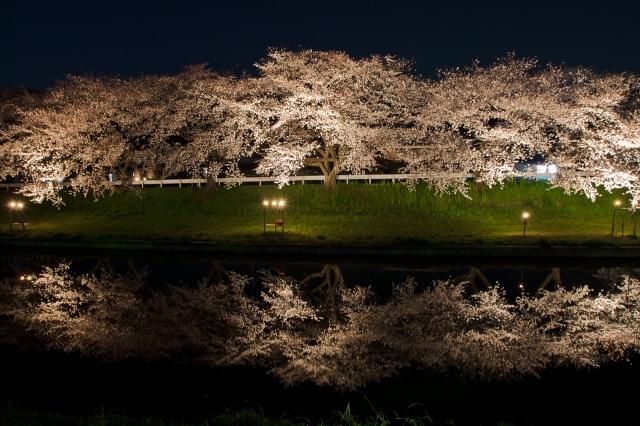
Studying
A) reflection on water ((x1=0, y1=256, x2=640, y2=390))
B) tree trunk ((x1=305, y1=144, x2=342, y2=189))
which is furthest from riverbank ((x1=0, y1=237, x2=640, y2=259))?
tree trunk ((x1=305, y1=144, x2=342, y2=189))

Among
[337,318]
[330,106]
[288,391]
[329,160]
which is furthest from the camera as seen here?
[329,160]

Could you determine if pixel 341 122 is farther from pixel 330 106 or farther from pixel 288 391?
pixel 288 391

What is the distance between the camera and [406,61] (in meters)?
19.8

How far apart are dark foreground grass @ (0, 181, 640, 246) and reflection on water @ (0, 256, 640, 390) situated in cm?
265

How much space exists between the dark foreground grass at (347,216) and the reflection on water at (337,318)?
265 centimetres

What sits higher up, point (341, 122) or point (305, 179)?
point (341, 122)

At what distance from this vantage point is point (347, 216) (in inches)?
698

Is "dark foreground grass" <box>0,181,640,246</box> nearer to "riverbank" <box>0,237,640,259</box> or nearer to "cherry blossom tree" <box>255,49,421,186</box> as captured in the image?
"riverbank" <box>0,237,640,259</box>

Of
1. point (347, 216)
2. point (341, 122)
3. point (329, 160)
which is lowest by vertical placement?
point (347, 216)

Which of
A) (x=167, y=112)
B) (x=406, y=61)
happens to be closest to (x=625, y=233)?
(x=406, y=61)

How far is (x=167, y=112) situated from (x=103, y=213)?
16.6ft

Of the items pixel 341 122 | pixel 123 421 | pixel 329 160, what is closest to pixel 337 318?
pixel 123 421

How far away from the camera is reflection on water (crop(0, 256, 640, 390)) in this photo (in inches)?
262

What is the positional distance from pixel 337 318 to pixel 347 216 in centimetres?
962
